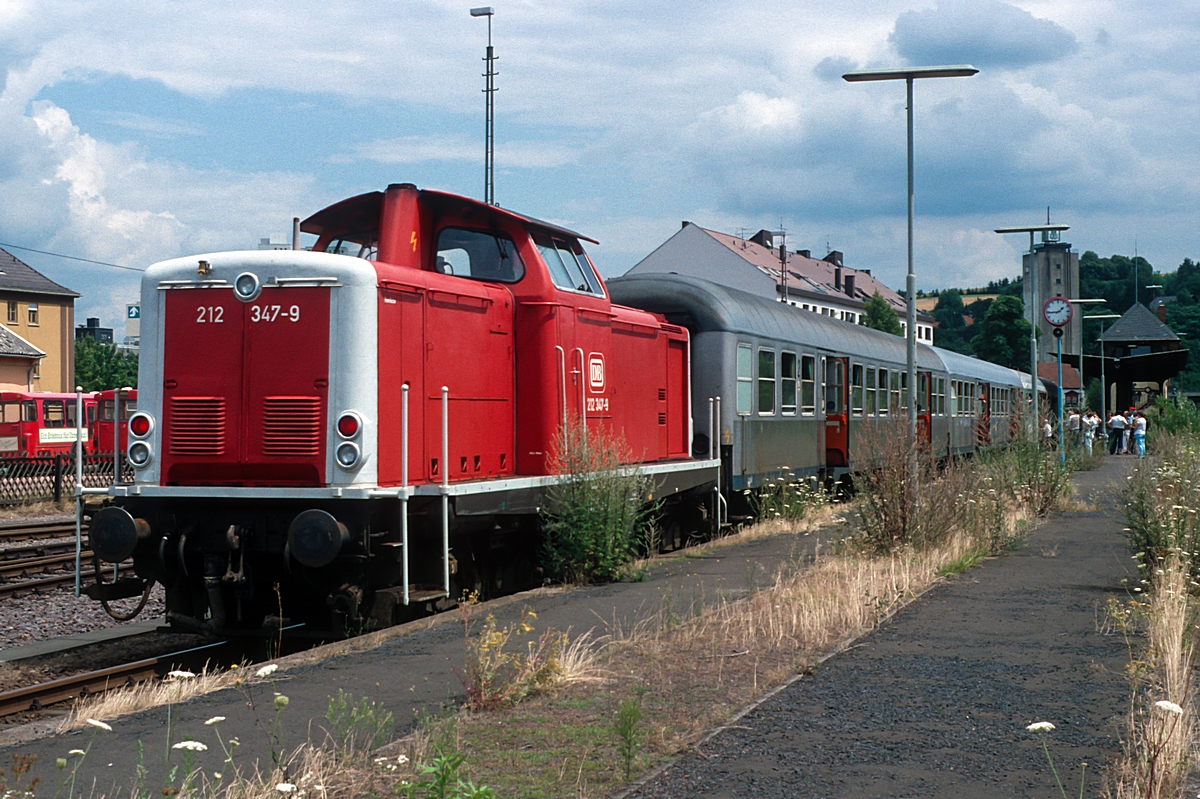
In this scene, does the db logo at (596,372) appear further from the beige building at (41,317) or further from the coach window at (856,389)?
the beige building at (41,317)

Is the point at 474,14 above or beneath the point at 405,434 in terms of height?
above

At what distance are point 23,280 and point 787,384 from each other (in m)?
46.8

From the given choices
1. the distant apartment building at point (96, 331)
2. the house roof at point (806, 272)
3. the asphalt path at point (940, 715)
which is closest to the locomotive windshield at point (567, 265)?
the asphalt path at point (940, 715)

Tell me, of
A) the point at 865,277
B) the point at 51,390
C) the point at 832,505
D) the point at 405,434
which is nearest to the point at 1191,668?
the point at 405,434

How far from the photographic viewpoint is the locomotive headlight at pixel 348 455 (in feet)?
29.0

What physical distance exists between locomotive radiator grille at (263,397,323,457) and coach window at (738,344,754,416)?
8101 mm

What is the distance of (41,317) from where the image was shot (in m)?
55.1

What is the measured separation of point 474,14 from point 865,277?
85.9 m

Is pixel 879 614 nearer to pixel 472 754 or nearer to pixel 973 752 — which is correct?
pixel 973 752

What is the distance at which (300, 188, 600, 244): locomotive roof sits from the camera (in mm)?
10586

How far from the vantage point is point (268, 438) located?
910 cm

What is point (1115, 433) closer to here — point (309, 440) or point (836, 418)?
point (836, 418)

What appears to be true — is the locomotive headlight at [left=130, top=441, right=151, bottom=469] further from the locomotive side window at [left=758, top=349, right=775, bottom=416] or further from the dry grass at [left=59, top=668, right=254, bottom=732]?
the locomotive side window at [left=758, top=349, right=775, bottom=416]

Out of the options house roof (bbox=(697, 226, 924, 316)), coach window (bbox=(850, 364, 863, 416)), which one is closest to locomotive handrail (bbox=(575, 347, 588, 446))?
coach window (bbox=(850, 364, 863, 416))
